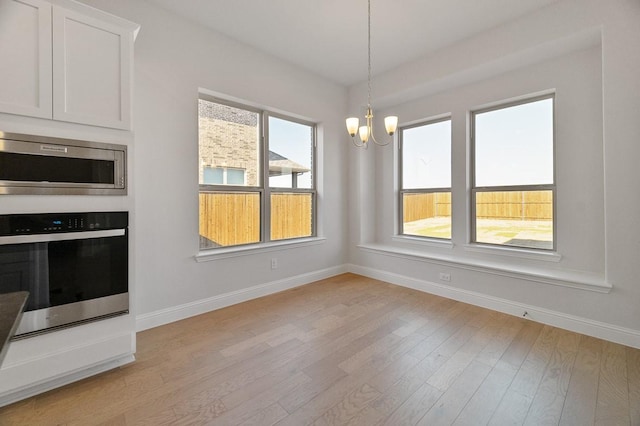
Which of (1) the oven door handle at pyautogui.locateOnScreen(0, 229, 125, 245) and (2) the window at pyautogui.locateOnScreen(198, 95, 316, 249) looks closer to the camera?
(1) the oven door handle at pyautogui.locateOnScreen(0, 229, 125, 245)

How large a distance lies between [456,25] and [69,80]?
3498 mm

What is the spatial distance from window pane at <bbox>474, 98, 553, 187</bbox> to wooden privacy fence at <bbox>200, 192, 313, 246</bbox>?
245 cm

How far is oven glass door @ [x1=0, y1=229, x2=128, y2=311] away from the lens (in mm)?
1712

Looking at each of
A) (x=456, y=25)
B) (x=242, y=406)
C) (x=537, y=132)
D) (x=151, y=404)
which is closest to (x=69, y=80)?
(x=151, y=404)

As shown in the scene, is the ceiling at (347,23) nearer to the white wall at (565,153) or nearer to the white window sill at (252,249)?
the white wall at (565,153)

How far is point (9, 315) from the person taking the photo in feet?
2.83

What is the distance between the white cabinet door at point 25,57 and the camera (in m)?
1.69

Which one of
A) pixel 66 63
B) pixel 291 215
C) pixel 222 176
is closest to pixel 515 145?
pixel 291 215

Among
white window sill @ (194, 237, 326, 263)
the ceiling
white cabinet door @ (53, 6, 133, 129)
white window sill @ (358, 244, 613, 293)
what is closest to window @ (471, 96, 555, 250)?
white window sill @ (358, 244, 613, 293)

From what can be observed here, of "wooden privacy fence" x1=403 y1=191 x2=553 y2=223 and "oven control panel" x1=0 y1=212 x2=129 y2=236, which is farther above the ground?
"wooden privacy fence" x1=403 y1=191 x2=553 y2=223

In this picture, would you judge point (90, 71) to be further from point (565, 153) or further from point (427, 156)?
point (565, 153)

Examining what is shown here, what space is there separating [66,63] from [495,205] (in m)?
4.33

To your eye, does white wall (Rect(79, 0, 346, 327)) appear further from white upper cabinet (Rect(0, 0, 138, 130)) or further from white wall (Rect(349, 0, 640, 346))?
white wall (Rect(349, 0, 640, 346))

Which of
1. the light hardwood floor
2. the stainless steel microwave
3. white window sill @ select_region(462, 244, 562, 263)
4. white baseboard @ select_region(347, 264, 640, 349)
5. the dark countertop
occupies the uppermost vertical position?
the stainless steel microwave
